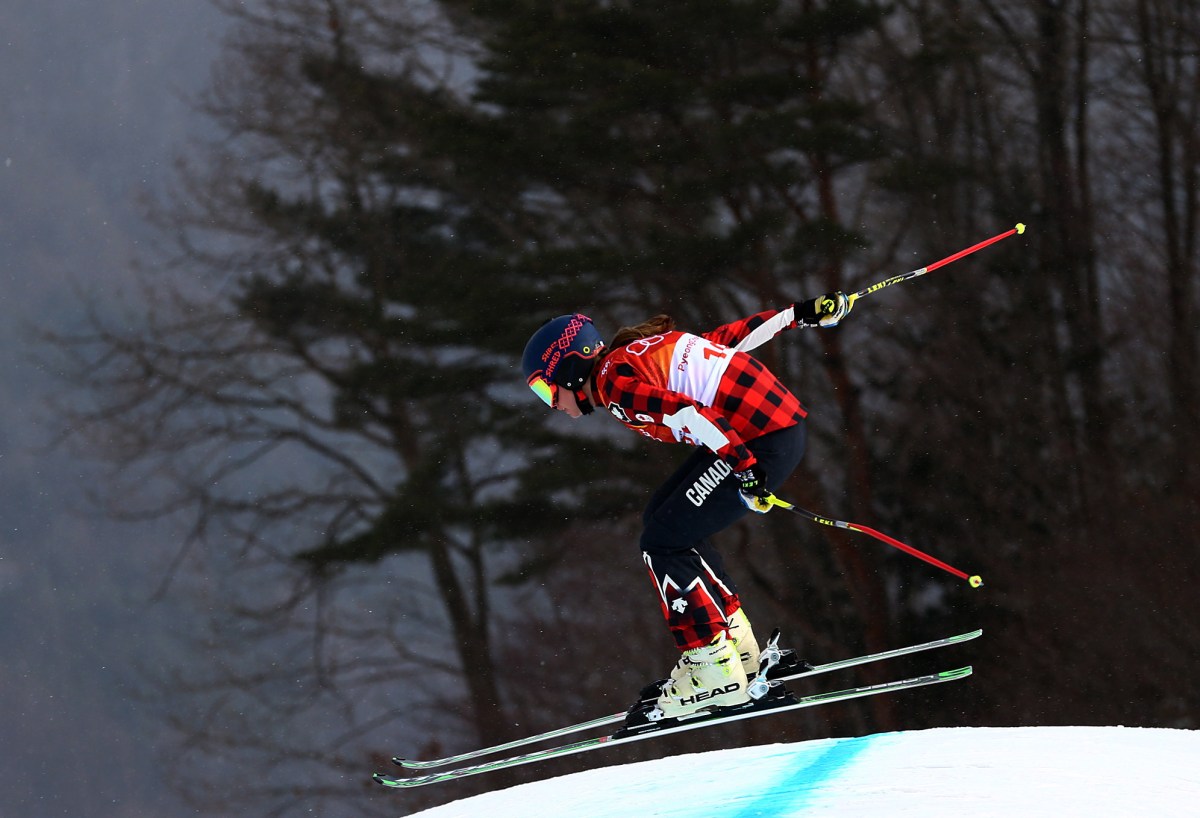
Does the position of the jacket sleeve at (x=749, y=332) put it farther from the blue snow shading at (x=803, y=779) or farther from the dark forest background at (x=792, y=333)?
the dark forest background at (x=792, y=333)

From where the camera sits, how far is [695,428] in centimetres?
394

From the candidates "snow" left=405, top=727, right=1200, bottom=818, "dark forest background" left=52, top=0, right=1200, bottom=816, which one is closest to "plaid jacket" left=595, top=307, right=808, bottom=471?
"snow" left=405, top=727, right=1200, bottom=818

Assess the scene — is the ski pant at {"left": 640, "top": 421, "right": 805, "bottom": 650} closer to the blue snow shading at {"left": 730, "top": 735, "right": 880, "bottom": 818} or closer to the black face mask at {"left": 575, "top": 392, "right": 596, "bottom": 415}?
the black face mask at {"left": 575, "top": 392, "right": 596, "bottom": 415}

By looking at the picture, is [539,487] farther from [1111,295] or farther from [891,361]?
[1111,295]

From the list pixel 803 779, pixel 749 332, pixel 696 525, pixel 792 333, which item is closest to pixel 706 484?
pixel 696 525

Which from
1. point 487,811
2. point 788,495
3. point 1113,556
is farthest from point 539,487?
point 487,811

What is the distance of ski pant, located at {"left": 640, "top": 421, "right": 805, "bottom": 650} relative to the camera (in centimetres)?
435

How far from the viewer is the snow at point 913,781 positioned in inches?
119

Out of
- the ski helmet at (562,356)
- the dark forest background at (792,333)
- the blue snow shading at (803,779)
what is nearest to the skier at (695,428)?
the ski helmet at (562,356)

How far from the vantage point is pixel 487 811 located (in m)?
5.30

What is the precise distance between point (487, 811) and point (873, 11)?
42.7ft

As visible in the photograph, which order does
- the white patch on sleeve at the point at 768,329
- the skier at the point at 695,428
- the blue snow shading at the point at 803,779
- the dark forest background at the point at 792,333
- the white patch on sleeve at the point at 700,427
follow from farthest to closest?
the dark forest background at the point at 792,333, the white patch on sleeve at the point at 768,329, the skier at the point at 695,428, the white patch on sleeve at the point at 700,427, the blue snow shading at the point at 803,779

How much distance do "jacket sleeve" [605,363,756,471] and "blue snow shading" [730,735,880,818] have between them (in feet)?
A: 4.06

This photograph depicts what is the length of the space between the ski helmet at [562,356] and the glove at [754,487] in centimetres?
76
